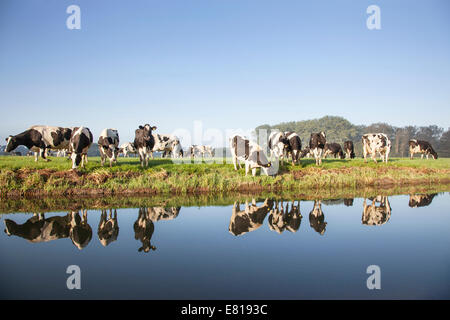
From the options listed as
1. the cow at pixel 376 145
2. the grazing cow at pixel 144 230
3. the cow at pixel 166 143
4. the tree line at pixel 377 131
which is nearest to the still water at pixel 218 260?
the grazing cow at pixel 144 230

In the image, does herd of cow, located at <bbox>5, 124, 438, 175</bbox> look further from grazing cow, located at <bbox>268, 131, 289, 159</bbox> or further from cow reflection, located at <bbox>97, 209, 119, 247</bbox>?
cow reflection, located at <bbox>97, 209, 119, 247</bbox>

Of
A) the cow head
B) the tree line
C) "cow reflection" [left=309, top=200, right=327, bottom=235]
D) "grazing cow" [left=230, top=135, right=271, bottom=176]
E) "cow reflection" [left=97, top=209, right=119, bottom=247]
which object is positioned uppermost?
the tree line

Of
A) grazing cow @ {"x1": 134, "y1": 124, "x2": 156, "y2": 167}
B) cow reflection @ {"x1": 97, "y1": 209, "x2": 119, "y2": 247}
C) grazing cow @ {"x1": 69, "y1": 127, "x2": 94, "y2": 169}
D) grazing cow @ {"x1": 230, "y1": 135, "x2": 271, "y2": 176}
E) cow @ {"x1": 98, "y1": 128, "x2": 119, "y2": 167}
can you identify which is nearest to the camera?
cow reflection @ {"x1": 97, "y1": 209, "x2": 119, "y2": 247}

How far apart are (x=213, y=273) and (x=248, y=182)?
1003cm

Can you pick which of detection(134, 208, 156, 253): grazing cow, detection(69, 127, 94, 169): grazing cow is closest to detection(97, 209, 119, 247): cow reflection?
detection(134, 208, 156, 253): grazing cow

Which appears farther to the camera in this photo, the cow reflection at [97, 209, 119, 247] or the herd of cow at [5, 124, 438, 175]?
the herd of cow at [5, 124, 438, 175]

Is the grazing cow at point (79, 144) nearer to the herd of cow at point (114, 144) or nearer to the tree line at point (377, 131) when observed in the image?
the herd of cow at point (114, 144)

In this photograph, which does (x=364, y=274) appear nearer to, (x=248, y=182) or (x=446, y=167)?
(x=248, y=182)

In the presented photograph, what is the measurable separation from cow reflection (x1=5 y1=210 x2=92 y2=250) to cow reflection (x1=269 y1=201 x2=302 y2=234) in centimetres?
491

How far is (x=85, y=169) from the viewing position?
15.4 metres

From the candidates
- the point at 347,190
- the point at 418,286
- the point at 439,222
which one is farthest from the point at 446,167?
the point at 418,286

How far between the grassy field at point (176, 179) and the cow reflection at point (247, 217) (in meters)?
3.66

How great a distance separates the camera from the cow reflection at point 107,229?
300 inches

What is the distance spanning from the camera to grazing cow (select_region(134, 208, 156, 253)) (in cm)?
711
